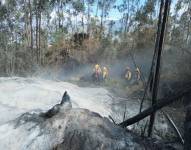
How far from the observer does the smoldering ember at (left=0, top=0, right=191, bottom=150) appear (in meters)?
3.42

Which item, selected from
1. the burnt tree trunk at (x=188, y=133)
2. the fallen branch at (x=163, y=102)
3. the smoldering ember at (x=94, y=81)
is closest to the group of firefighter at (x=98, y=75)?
the smoldering ember at (x=94, y=81)

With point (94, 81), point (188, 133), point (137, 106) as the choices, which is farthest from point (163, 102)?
point (94, 81)

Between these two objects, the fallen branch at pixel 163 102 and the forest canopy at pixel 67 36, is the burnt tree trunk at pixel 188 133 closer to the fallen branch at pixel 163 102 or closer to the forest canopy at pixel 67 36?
the fallen branch at pixel 163 102

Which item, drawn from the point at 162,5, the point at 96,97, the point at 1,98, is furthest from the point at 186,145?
the point at 96,97

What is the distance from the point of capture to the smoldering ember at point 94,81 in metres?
3.42

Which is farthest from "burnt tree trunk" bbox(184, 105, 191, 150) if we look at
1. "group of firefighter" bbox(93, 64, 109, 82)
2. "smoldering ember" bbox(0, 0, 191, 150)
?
"group of firefighter" bbox(93, 64, 109, 82)

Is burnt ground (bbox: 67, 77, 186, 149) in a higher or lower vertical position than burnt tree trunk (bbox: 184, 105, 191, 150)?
lower

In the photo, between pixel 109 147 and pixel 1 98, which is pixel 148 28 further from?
pixel 109 147

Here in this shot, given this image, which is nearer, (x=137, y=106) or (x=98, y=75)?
(x=137, y=106)

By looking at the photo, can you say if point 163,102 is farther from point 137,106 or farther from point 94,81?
point 94,81

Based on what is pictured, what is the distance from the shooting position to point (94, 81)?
27.1 metres

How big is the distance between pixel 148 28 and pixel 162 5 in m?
32.0

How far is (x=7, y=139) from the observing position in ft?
11.4

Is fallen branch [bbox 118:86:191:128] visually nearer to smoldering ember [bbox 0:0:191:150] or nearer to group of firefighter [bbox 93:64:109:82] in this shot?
smoldering ember [bbox 0:0:191:150]
